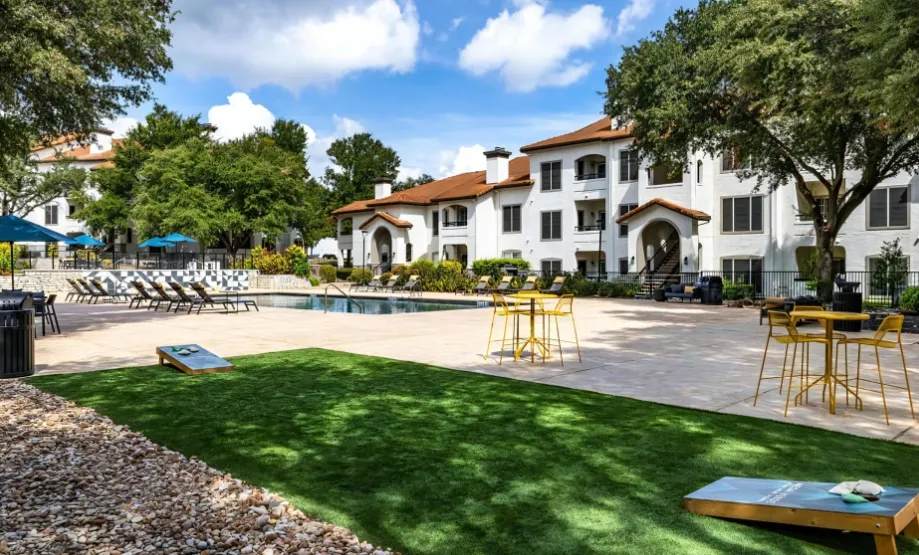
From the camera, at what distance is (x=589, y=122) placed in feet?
138

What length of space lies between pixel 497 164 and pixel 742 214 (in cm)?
1584

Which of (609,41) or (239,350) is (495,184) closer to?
(609,41)

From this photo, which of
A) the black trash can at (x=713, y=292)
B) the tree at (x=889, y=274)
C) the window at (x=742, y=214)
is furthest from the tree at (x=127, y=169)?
the tree at (x=889, y=274)

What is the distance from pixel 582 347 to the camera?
1237 cm

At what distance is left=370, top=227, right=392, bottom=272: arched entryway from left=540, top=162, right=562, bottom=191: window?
12025mm

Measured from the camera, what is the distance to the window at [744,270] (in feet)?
107

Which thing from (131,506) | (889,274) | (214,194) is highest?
(214,194)

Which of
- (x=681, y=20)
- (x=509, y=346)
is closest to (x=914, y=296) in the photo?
(x=681, y=20)

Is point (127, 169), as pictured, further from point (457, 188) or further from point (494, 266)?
point (494, 266)

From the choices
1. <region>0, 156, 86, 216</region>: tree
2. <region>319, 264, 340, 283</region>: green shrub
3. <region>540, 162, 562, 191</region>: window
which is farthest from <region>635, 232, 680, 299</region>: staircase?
<region>0, 156, 86, 216</region>: tree

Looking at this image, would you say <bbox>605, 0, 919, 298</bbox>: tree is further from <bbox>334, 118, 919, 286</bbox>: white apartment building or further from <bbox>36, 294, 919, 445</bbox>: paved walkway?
<bbox>334, 118, 919, 286</bbox>: white apartment building

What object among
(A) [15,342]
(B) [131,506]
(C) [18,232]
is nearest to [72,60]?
(C) [18,232]

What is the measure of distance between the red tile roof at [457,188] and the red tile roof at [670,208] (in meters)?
8.21

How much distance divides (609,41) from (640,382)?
672 inches
